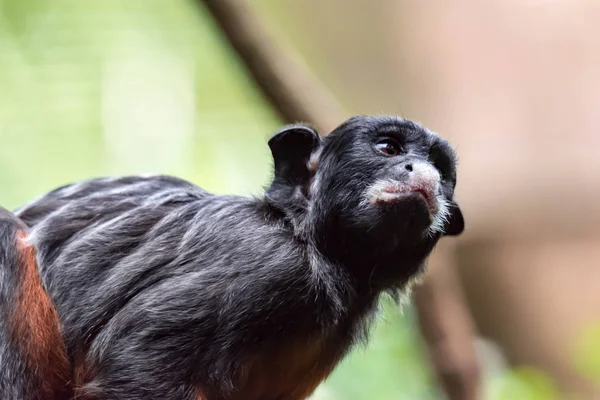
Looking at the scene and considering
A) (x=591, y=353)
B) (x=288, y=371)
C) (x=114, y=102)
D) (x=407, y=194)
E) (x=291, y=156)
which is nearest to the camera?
(x=407, y=194)

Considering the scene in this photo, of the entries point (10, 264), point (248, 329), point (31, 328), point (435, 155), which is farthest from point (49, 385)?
point (435, 155)

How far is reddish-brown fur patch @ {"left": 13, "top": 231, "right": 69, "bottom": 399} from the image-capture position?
8.54ft

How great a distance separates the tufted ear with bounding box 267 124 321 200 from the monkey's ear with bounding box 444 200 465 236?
1.84 ft

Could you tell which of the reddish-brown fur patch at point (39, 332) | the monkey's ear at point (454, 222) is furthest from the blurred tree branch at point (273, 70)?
the reddish-brown fur patch at point (39, 332)

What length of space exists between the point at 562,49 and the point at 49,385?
5677 mm

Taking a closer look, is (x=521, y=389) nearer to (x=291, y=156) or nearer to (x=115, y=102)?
(x=291, y=156)

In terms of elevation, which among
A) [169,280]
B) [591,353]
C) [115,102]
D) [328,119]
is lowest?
[591,353]

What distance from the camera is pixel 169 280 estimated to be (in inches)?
106

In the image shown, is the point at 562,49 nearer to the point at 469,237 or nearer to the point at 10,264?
the point at 469,237

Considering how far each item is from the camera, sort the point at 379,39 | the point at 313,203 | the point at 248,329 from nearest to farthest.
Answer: the point at 248,329, the point at 313,203, the point at 379,39

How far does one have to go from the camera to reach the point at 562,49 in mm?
6945

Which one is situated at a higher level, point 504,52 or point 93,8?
point 93,8

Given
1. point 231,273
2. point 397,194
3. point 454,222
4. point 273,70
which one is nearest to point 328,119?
point 273,70

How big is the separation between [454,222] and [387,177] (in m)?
0.50
